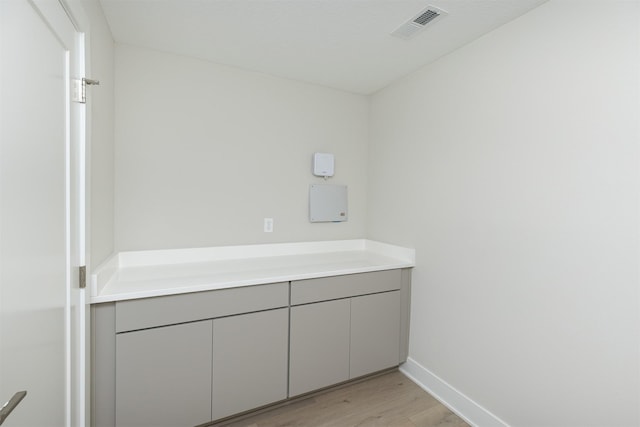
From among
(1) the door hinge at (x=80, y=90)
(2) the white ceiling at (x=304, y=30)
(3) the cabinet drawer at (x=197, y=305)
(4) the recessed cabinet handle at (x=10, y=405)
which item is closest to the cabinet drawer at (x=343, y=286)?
(3) the cabinet drawer at (x=197, y=305)

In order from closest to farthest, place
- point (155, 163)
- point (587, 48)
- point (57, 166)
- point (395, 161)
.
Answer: point (57, 166)
point (587, 48)
point (155, 163)
point (395, 161)

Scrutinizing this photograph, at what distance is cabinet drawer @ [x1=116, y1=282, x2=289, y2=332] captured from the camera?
1.53 m

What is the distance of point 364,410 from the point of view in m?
1.97

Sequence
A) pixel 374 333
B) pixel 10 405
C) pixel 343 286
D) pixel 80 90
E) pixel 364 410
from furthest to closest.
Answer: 1. pixel 374 333
2. pixel 343 286
3. pixel 364 410
4. pixel 80 90
5. pixel 10 405

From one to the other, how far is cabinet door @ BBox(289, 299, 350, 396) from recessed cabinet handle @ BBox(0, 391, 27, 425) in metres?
1.30

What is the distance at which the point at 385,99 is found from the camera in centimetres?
268

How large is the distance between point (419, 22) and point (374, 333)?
6.73ft

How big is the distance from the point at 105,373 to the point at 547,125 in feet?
8.37

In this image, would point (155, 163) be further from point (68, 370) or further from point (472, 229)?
point (472, 229)

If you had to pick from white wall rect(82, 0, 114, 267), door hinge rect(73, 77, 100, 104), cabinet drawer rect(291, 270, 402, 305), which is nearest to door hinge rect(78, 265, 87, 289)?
white wall rect(82, 0, 114, 267)

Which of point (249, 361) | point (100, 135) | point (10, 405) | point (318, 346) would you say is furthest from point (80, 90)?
point (318, 346)

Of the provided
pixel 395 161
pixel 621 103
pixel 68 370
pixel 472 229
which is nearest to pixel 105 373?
pixel 68 370

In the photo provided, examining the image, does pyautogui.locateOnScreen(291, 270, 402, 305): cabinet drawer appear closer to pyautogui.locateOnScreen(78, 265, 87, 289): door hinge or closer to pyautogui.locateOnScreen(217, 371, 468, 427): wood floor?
pyautogui.locateOnScreen(217, 371, 468, 427): wood floor

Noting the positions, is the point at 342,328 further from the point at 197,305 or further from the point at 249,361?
the point at 197,305
